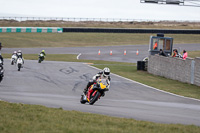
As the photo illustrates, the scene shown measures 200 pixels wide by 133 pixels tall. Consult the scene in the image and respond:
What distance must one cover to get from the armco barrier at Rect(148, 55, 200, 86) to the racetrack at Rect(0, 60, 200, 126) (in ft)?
11.6

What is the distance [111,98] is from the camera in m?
16.0

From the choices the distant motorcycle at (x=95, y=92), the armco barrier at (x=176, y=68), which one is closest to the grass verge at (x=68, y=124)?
the distant motorcycle at (x=95, y=92)

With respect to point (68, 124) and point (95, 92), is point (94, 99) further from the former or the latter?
point (68, 124)

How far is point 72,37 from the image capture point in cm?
7200

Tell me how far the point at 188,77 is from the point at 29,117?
52.6 ft

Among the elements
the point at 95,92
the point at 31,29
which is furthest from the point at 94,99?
the point at 31,29

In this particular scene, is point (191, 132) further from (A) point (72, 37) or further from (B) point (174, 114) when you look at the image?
(A) point (72, 37)

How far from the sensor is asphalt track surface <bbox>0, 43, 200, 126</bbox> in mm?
11359

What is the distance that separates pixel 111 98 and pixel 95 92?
2953 mm

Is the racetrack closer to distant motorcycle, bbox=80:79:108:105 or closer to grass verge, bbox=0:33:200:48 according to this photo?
distant motorcycle, bbox=80:79:108:105

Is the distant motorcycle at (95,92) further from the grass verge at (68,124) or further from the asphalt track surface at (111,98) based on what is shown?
the grass verge at (68,124)

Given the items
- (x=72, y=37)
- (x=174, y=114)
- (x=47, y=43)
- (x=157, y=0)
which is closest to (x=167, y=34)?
(x=72, y=37)

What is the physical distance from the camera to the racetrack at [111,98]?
11.4 metres

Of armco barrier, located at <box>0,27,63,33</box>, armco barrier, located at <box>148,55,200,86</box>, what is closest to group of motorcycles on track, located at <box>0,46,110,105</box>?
armco barrier, located at <box>148,55,200,86</box>
